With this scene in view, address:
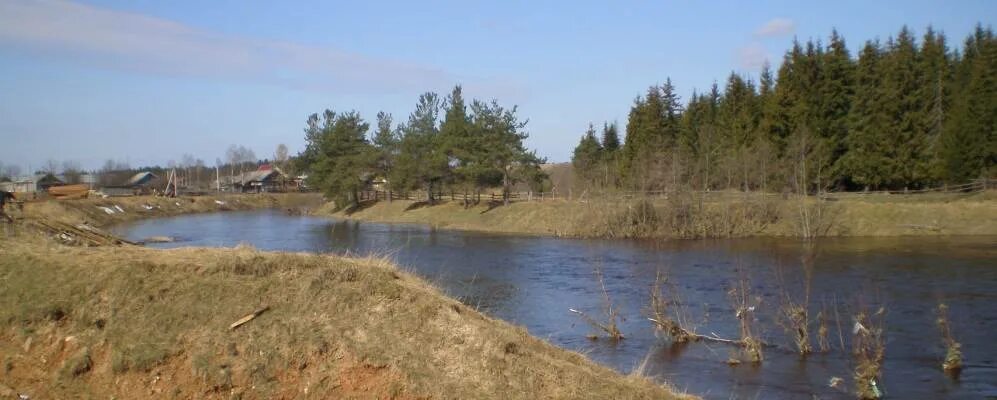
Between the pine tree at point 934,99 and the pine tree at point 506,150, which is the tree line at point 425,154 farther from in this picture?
the pine tree at point 934,99

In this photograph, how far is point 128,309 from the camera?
10.3 metres

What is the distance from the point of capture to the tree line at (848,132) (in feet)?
159

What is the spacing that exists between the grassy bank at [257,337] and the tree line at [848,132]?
3727cm

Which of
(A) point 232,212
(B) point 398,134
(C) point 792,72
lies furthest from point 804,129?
(A) point 232,212

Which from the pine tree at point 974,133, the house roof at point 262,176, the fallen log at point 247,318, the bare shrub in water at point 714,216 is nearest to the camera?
the fallen log at point 247,318

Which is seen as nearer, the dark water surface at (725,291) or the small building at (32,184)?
the dark water surface at (725,291)

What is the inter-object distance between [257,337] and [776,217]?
4245cm

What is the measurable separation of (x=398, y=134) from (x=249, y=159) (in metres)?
123

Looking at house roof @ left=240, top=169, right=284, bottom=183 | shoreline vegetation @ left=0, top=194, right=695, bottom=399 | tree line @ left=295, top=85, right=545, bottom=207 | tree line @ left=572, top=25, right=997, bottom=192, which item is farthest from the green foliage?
shoreline vegetation @ left=0, top=194, right=695, bottom=399

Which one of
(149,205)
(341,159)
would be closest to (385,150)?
(341,159)

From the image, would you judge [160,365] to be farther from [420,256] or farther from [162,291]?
[420,256]

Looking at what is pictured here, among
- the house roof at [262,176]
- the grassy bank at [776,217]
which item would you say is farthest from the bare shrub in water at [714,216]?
the house roof at [262,176]

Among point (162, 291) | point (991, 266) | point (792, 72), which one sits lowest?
point (991, 266)

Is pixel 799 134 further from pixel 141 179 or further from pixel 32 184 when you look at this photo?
pixel 141 179
